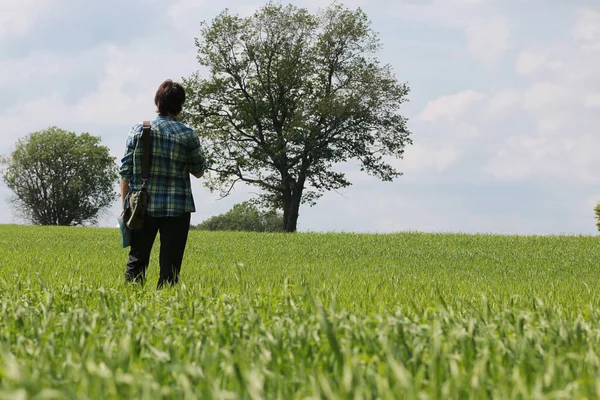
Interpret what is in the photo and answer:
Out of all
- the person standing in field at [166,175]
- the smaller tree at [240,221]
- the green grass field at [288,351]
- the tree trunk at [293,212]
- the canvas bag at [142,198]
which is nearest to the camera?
the green grass field at [288,351]

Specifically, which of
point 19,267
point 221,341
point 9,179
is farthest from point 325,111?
point 9,179

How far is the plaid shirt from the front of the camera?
7.49 m

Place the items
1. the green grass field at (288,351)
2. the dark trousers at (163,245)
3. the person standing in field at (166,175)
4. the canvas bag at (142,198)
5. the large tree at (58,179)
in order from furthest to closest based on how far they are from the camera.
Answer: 1. the large tree at (58,179)
2. the dark trousers at (163,245)
3. the person standing in field at (166,175)
4. the canvas bag at (142,198)
5. the green grass field at (288,351)

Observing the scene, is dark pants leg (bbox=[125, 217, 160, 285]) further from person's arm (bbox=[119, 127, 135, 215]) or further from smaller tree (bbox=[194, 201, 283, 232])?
smaller tree (bbox=[194, 201, 283, 232])

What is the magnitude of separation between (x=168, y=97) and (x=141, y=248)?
188 centimetres

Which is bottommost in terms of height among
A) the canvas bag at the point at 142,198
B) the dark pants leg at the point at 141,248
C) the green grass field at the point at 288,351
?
the green grass field at the point at 288,351

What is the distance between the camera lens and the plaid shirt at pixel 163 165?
749 cm

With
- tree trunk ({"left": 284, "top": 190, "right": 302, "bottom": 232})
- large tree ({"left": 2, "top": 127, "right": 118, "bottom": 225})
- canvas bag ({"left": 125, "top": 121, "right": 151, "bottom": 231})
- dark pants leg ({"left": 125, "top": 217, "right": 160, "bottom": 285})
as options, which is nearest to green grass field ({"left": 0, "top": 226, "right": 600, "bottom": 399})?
canvas bag ({"left": 125, "top": 121, "right": 151, "bottom": 231})

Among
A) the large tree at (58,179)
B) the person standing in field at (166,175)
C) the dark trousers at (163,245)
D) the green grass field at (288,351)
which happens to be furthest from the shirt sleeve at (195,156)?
the large tree at (58,179)

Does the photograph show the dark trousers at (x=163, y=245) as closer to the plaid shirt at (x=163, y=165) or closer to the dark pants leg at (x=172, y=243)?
the dark pants leg at (x=172, y=243)

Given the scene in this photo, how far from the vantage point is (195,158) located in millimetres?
7715

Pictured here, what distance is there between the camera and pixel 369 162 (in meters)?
39.0

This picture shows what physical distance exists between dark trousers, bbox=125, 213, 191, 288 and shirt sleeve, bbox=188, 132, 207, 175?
22.3 inches

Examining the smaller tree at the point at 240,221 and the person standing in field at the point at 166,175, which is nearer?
the person standing in field at the point at 166,175
